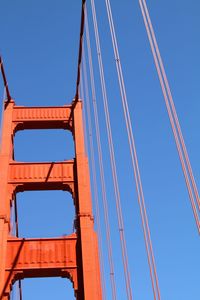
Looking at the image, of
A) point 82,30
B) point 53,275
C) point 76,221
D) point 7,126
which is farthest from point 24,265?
point 82,30

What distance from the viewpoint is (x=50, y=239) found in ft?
59.9

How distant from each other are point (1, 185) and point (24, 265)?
140 inches

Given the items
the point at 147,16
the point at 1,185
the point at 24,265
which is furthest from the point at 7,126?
the point at 147,16

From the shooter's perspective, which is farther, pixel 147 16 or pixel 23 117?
pixel 23 117

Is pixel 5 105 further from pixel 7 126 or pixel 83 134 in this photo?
pixel 83 134

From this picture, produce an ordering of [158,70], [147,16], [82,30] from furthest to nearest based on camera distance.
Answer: [82,30], [147,16], [158,70]

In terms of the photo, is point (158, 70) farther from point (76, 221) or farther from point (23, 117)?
point (23, 117)

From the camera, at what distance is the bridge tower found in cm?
1716

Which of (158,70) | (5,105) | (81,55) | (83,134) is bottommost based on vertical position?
(158,70)

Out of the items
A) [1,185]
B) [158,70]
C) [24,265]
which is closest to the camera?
[158,70]

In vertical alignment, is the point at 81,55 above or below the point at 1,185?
above

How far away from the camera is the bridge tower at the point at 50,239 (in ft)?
56.3

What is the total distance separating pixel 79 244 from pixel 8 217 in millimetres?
3134

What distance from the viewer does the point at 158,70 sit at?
784 centimetres
